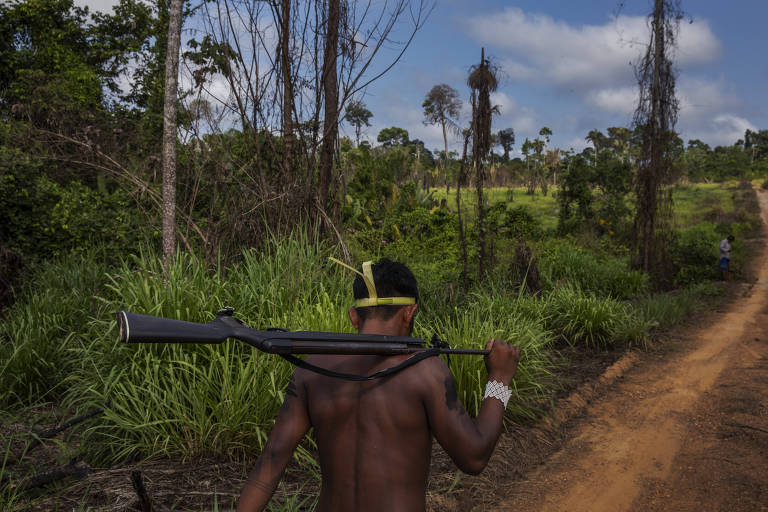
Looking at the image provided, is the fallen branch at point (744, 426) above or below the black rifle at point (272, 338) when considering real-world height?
below

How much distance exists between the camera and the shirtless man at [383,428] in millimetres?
1671

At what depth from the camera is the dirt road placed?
3797mm

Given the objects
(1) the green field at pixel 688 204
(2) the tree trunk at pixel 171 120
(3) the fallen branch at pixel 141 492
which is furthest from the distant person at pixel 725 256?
(3) the fallen branch at pixel 141 492

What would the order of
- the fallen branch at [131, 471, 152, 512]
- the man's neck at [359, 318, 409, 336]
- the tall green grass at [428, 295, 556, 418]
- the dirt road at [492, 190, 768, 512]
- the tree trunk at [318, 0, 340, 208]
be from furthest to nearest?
the tree trunk at [318, 0, 340, 208] < the tall green grass at [428, 295, 556, 418] < the dirt road at [492, 190, 768, 512] < the fallen branch at [131, 471, 152, 512] < the man's neck at [359, 318, 409, 336]

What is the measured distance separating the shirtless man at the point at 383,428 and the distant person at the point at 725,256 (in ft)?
55.7

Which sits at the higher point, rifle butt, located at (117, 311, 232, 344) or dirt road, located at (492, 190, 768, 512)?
rifle butt, located at (117, 311, 232, 344)

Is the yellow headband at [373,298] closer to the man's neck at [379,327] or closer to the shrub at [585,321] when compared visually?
the man's neck at [379,327]

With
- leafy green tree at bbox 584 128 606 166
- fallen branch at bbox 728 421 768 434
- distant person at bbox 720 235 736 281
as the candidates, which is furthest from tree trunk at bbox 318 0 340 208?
leafy green tree at bbox 584 128 606 166

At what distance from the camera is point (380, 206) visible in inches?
755

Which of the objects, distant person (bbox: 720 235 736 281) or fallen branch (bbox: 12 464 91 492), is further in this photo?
distant person (bbox: 720 235 736 281)

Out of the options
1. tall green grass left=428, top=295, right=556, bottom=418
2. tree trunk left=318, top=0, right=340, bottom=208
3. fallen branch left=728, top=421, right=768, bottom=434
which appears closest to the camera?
tall green grass left=428, top=295, right=556, bottom=418

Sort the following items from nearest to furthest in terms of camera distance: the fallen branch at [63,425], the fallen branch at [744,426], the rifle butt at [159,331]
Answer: the rifle butt at [159,331], the fallen branch at [63,425], the fallen branch at [744,426]

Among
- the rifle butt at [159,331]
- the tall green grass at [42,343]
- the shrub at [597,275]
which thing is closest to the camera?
the rifle butt at [159,331]

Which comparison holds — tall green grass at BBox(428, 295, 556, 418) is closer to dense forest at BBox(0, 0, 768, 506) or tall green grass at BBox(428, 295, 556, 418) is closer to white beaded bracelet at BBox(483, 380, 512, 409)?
dense forest at BBox(0, 0, 768, 506)
